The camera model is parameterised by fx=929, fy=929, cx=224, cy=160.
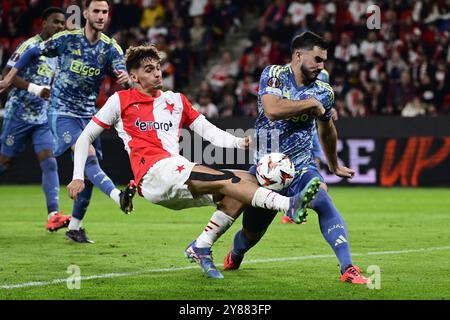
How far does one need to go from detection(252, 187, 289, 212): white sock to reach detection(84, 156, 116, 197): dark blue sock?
Answer: 3.14 m

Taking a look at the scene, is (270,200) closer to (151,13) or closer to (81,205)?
(81,205)

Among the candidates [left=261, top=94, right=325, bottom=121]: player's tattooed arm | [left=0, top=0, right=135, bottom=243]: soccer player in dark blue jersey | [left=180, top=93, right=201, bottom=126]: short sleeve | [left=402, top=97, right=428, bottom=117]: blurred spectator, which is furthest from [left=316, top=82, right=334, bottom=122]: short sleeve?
[left=402, top=97, right=428, bottom=117]: blurred spectator

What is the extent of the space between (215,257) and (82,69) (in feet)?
9.27

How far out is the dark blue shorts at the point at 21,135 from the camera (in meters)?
11.8

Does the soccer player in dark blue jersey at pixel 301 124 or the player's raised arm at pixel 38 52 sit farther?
the player's raised arm at pixel 38 52

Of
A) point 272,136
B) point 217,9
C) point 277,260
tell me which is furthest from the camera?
point 217,9

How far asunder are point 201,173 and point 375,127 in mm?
12647

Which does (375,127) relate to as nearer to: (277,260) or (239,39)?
(239,39)

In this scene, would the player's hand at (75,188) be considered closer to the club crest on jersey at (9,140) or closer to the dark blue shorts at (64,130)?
the dark blue shorts at (64,130)

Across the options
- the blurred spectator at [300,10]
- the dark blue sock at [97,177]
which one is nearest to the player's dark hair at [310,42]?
the dark blue sock at [97,177]

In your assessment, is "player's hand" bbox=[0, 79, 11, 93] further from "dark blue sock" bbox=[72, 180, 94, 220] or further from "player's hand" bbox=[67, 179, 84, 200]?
"player's hand" bbox=[67, 179, 84, 200]

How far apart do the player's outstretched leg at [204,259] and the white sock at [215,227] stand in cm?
4

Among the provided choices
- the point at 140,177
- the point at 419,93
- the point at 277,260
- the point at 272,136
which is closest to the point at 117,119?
the point at 140,177

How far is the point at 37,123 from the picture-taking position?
11.8 metres
